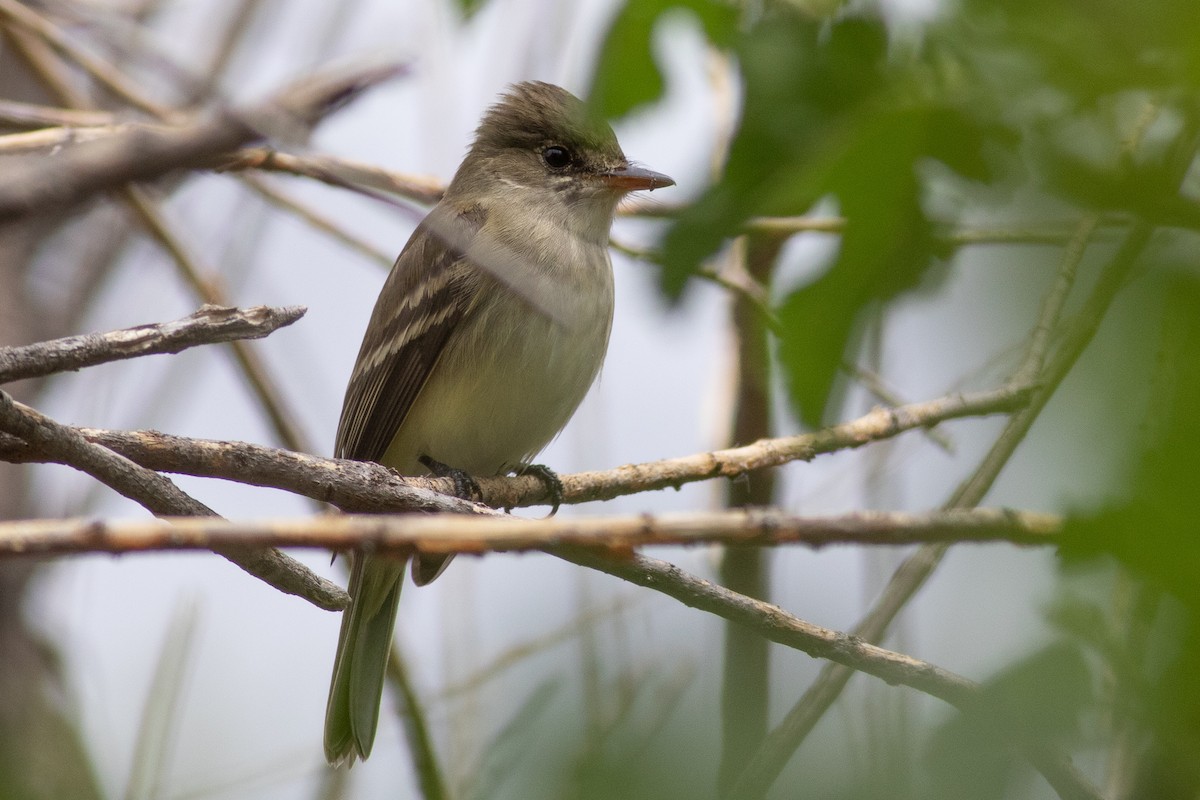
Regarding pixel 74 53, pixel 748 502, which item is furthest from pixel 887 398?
pixel 74 53

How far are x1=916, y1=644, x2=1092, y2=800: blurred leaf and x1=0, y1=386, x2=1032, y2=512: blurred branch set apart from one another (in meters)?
0.36

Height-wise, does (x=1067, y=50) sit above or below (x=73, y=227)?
below

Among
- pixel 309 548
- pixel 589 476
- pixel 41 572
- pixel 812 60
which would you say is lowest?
pixel 309 548

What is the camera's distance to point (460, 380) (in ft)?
14.8

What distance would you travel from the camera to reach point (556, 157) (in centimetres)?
522

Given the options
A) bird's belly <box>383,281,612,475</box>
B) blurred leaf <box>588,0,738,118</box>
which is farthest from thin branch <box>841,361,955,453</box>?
blurred leaf <box>588,0,738,118</box>

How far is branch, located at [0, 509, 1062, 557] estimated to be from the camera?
1434 millimetres

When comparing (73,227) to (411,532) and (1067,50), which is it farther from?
(1067,50)

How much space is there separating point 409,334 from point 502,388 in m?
0.54

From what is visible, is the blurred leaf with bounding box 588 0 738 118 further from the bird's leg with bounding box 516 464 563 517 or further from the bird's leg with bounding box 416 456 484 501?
the bird's leg with bounding box 416 456 484 501

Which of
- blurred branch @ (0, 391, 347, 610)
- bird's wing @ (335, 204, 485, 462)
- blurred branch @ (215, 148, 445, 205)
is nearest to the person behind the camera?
blurred branch @ (0, 391, 347, 610)

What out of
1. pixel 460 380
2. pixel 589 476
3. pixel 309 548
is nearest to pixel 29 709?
pixel 460 380

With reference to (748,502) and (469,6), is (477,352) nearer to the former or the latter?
(748,502)

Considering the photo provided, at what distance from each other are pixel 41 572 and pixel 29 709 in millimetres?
885
